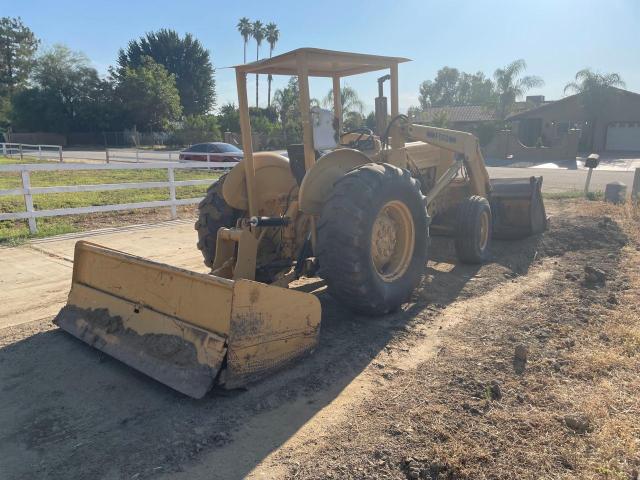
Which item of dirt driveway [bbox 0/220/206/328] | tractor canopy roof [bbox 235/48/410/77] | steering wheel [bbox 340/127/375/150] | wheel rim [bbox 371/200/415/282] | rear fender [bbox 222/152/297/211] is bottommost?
dirt driveway [bbox 0/220/206/328]

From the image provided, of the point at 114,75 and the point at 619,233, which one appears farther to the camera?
the point at 114,75

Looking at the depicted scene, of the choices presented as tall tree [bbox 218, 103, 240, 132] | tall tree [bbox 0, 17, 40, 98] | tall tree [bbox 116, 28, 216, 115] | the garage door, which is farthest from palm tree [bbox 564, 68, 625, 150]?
tall tree [bbox 0, 17, 40, 98]

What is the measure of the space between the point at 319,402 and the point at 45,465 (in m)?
1.62

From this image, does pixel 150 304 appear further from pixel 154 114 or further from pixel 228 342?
pixel 154 114

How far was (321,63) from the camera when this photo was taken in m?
4.94

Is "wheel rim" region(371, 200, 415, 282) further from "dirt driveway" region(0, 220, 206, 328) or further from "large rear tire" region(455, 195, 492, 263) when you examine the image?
"dirt driveway" region(0, 220, 206, 328)

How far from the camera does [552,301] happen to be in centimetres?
536

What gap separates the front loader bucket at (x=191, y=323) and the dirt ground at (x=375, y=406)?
145mm

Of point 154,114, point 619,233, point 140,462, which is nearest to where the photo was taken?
point 140,462

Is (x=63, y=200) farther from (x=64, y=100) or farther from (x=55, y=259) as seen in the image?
(x=64, y=100)

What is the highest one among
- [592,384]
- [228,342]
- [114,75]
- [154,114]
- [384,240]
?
[114,75]

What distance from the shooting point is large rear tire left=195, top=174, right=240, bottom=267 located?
554cm

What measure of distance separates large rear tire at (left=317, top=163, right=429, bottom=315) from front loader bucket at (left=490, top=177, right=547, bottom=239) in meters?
3.20

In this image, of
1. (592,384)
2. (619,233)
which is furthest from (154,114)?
(592,384)
